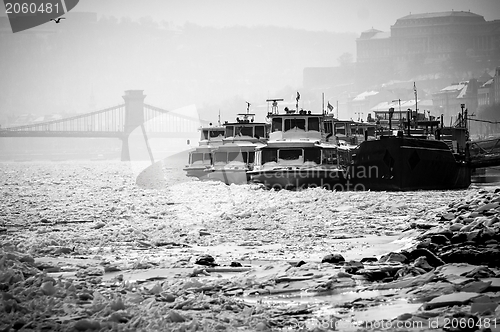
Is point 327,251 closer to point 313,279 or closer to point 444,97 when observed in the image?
point 313,279

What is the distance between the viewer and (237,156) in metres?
37.0

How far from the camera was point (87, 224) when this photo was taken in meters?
18.2

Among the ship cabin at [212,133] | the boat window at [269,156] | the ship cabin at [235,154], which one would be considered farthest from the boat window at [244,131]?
the boat window at [269,156]

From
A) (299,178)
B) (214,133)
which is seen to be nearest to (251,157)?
(299,178)

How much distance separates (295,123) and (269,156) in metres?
2.46

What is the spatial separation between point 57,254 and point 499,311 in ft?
24.0

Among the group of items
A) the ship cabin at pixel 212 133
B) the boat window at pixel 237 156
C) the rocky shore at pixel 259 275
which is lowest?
the rocky shore at pixel 259 275

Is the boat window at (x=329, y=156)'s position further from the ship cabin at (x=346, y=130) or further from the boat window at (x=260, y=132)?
the boat window at (x=260, y=132)

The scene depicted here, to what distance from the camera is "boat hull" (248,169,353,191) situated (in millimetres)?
28281

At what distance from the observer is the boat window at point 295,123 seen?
3142 cm

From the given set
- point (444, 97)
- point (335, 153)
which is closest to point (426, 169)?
point (335, 153)

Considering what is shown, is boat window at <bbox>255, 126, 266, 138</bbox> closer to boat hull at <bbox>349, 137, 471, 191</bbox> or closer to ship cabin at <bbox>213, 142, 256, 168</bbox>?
ship cabin at <bbox>213, 142, 256, 168</bbox>

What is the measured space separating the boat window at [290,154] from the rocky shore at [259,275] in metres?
12.0

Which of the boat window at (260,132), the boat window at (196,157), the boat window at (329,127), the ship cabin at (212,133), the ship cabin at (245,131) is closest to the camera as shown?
the boat window at (329,127)
